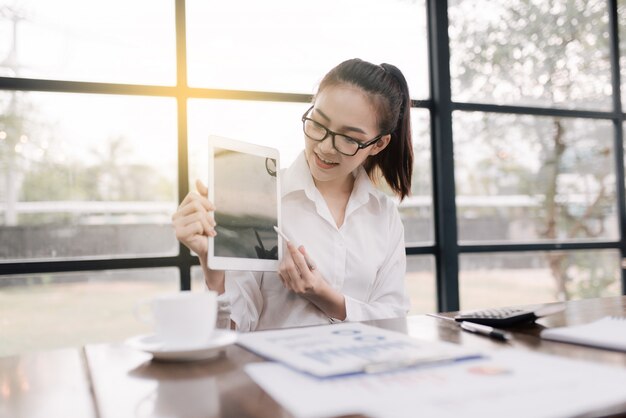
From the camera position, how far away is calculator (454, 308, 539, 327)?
969 mm

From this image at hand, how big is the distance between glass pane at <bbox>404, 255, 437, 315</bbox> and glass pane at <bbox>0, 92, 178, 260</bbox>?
115 centimetres

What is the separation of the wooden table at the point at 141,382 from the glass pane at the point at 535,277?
1779mm

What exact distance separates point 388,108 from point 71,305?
1.41 m

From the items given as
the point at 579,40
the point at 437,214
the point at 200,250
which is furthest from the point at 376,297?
the point at 579,40

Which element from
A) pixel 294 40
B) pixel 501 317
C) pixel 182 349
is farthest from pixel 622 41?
pixel 182 349

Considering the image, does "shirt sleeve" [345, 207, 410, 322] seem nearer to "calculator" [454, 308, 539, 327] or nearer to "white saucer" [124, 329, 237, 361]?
"calculator" [454, 308, 539, 327]

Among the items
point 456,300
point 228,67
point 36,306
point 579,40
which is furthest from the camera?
point 579,40

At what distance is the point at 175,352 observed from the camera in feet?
2.29

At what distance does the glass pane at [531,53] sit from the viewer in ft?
8.75

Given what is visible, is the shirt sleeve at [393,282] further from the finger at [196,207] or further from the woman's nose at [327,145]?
the finger at [196,207]

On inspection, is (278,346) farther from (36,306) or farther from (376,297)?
(36,306)

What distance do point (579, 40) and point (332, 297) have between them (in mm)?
2474

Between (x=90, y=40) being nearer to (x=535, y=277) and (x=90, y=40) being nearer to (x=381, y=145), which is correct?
(x=381, y=145)

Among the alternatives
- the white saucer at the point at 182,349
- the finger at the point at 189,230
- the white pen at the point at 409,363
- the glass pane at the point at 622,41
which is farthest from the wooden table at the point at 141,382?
the glass pane at the point at 622,41
